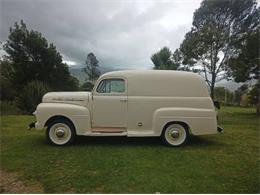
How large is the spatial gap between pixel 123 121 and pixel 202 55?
12.2 meters

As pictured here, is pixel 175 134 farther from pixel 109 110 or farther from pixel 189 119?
pixel 109 110

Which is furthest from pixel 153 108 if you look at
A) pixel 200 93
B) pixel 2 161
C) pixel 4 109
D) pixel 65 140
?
pixel 4 109

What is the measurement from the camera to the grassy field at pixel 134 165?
171 inches

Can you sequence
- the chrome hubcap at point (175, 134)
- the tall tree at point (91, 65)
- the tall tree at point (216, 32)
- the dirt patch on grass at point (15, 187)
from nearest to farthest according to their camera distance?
1. the dirt patch on grass at point (15, 187)
2. the chrome hubcap at point (175, 134)
3. the tall tree at point (216, 32)
4. the tall tree at point (91, 65)

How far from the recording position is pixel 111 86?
7.23 m

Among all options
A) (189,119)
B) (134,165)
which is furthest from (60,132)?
(189,119)

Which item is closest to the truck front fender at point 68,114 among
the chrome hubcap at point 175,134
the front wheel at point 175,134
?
the front wheel at point 175,134

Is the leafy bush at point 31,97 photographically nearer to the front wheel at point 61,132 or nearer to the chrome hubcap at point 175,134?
the front wheel at point 61,132

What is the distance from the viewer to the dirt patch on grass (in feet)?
13.7

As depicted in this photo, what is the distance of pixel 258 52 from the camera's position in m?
16.9

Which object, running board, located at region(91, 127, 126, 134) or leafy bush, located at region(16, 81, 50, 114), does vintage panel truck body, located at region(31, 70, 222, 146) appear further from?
leafy bush, located at region(16, 81, 50, 114)

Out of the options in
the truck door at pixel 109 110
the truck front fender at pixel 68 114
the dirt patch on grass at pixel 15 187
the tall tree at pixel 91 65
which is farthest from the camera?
the tall tree at pixel 91 65

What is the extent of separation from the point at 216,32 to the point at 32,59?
21613 millimetres

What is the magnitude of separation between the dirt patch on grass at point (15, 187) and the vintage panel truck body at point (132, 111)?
2469 millimetres
